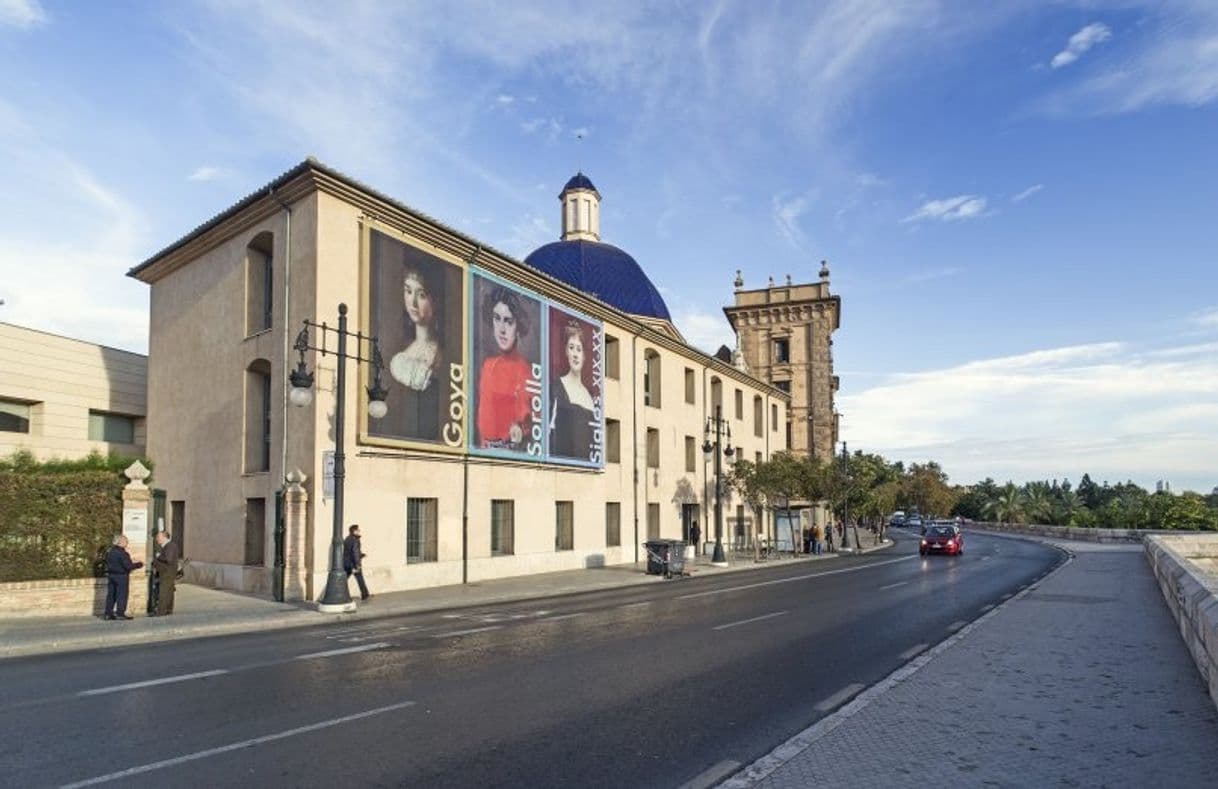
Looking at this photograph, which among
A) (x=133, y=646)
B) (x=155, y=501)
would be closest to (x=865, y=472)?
(x=155, y=501)

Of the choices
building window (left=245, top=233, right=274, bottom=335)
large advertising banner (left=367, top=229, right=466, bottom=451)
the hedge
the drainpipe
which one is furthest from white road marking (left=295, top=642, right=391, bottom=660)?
the drainpipe

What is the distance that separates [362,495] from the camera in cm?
2180

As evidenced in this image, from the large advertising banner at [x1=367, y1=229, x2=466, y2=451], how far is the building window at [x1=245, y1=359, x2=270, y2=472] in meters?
3.62

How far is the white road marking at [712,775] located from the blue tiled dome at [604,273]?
42689 mm

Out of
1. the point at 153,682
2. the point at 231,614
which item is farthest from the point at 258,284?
the point at 153,682

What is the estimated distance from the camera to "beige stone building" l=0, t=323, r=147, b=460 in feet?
88.2

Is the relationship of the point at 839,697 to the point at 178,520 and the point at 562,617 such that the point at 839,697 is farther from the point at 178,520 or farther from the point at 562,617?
the point at 178,520

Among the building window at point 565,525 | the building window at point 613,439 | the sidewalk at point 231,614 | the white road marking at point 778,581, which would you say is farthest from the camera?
the building window at point 613,439

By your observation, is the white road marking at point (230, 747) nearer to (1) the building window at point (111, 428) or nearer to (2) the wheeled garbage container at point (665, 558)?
(2) the wheeled garbage container at point (665, 558)

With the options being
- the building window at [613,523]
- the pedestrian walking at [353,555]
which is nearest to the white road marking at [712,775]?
the pedestrian walking at [353,555]

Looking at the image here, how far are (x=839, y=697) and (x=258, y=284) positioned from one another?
69.4 ft

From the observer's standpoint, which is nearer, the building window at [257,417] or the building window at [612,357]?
the building window at [257,417]

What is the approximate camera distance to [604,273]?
5019cm

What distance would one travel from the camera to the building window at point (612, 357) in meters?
36.6
